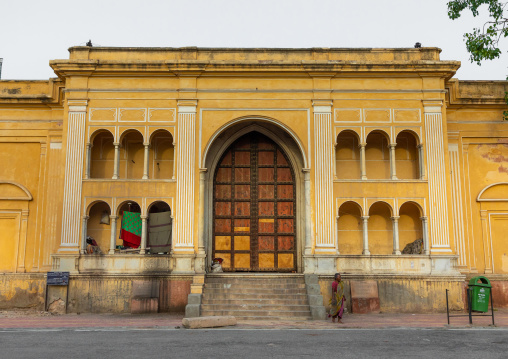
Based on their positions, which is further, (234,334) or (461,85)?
(461,85)

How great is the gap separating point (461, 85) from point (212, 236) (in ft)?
35.9

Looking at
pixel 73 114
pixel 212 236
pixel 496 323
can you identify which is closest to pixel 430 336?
pixel 496 323

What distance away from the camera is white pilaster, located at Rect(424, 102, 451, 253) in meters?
16.2

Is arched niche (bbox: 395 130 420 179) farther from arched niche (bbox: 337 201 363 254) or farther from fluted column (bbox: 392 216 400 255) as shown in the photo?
arched niche (bbox: 337 201 363 254)

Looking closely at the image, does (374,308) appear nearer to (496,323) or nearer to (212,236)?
(496,323)

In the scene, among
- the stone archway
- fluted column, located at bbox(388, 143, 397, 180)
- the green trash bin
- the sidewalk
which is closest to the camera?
the sidewalk

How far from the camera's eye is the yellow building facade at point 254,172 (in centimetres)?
1606

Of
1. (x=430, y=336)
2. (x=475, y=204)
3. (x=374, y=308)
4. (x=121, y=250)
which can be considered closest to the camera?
(x=430, y=336)

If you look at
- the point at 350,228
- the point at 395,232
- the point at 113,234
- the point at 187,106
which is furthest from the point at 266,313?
the point at 187,106

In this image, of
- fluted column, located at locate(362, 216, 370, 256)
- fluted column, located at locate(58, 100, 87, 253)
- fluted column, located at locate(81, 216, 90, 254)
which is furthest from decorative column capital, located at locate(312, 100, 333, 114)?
fluted column, located at locate(81, 216, 90, 254)

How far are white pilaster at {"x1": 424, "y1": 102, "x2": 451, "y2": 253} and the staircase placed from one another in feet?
15.3

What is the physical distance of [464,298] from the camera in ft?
51.4

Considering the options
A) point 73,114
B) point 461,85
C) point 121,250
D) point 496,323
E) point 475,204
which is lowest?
point 496,323

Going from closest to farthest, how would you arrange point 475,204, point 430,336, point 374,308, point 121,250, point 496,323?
point 430,336 → point 496,323 → point 374,308 → point 121,250 → point 475,204
